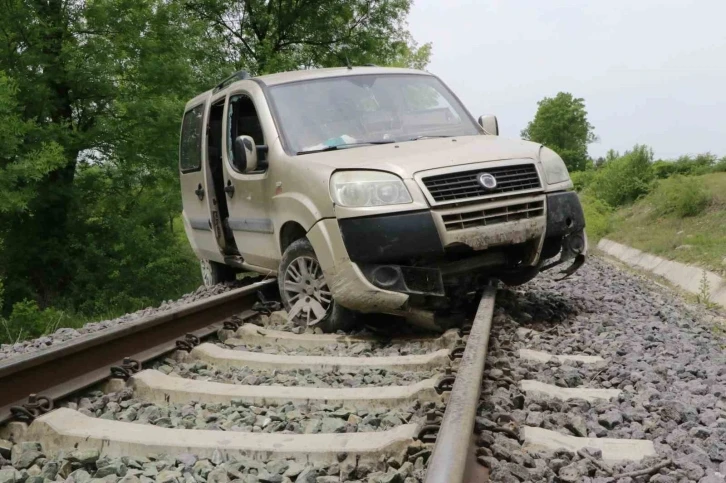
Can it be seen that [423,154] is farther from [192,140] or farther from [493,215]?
[192,140]

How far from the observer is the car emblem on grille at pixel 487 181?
4.85 m

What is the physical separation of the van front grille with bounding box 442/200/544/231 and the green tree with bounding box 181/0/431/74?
20.0m

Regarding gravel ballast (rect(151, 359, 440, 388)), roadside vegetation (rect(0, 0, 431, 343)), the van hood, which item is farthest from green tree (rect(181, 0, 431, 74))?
gravel ballast (rect(151, 359, 440, 388))

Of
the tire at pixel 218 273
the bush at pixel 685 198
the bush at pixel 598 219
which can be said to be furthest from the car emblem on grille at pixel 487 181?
the bush at pixel 598 219

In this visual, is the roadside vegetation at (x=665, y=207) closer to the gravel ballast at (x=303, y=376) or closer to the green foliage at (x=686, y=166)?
the green foliage at (x=686, y=166)

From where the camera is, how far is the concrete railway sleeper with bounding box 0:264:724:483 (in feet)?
8.13

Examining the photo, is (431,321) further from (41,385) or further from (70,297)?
(70,297)

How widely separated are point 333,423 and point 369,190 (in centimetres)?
209

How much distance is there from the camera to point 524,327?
5.05 metres

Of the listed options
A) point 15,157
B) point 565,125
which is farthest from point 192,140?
Answer: point 565,125

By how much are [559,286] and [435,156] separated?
3.04 metres

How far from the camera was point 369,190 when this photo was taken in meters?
4.75

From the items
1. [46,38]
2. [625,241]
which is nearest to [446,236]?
[625,241]

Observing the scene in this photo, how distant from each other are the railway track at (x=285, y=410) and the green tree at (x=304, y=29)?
20.8 m
